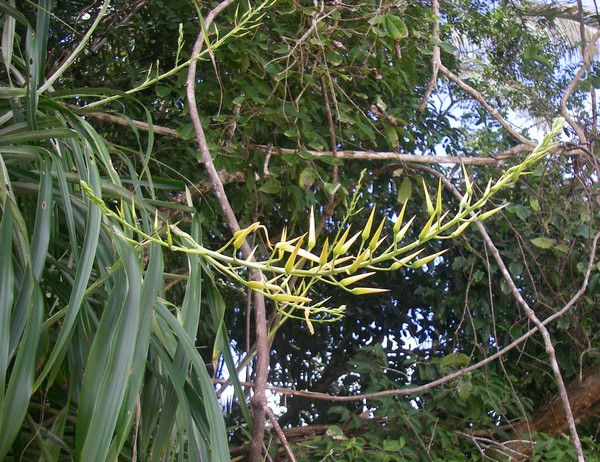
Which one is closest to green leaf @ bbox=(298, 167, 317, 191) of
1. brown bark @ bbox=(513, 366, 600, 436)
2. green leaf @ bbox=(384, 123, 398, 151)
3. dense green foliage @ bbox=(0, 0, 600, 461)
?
dense green foliage @ bbox=(0, 0, 600, 461)

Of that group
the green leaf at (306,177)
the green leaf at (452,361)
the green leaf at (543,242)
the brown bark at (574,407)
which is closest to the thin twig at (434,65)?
the green leaf at (306,177)

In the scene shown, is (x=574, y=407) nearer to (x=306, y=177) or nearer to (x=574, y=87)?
(x=574, y=87)

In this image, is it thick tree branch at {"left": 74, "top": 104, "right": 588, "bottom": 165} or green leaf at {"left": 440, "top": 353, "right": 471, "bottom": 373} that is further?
green leaf at {"left": 440, "top": 353, "right": 471, "bottom": 373}

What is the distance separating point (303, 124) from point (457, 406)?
3.34ft

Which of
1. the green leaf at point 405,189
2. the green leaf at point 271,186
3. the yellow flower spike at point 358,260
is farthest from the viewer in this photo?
the green leaf at point 405,189

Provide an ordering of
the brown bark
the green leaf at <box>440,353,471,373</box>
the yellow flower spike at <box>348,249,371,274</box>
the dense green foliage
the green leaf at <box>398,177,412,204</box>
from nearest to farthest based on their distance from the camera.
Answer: the yellow flower spike at <box>348,249,371,274</box> → the dense green foliage → the green leaf at <box>398,177,412,204</box> → the green leaf at <box>440,353,471,373</box> → the brown bark

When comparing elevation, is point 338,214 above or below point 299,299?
above

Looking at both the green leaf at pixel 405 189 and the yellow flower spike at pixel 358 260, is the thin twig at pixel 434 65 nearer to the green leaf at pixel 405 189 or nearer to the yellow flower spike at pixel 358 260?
the green leaf at pixel 405 189

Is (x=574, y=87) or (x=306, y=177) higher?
(x=574, y=87)

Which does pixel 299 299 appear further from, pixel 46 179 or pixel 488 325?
pixel 488 325

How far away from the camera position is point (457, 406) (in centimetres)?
254

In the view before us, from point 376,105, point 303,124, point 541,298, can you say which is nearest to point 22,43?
point 303,124

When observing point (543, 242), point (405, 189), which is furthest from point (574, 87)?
point (405, 189)

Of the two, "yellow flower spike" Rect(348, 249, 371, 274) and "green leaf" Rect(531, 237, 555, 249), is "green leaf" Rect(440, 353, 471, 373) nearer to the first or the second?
"green leaf" Rect(531, 237, 555, 249)
